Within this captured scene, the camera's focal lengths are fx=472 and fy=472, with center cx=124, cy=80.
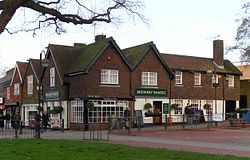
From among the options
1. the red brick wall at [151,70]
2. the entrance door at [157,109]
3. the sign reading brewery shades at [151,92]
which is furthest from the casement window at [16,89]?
the entrance door at [157,109]

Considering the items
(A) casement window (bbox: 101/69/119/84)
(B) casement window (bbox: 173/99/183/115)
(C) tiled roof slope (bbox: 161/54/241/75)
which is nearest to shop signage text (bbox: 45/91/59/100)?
(A) casement window (bbox: 101/69/119/84)

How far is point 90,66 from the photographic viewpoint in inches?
1629

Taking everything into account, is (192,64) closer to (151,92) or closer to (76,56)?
(151,92)

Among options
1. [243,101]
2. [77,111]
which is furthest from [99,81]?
[243,101]

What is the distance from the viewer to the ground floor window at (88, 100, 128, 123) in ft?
136

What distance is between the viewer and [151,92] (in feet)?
150

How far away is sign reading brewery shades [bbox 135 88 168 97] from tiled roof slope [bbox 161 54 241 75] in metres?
3.28

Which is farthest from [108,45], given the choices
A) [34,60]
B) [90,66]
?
[34,60]

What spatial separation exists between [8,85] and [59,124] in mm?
21691

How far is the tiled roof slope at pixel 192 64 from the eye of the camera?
49719 mm

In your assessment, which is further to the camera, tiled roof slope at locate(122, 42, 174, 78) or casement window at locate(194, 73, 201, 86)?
casement window at locate(194, 73, 201, 86)

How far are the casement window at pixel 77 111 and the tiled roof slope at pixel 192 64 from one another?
11.2 meters

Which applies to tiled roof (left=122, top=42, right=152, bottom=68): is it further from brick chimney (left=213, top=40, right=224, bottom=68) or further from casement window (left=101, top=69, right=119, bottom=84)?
brick chimney (left=213, top=40, right=224, bottom=68)

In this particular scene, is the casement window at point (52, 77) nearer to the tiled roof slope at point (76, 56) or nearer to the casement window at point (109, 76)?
the tiled roof slope at point (76, 56)
